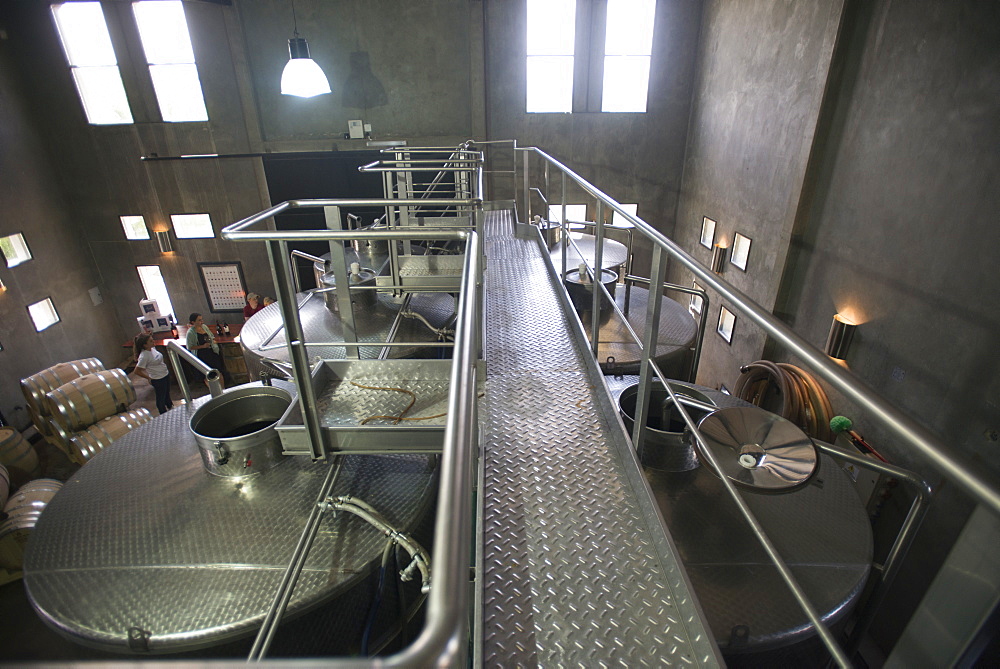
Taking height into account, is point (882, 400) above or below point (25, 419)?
above

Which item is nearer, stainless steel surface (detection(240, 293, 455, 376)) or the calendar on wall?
stainless steel surface (detection(240, 293, 455, 376))

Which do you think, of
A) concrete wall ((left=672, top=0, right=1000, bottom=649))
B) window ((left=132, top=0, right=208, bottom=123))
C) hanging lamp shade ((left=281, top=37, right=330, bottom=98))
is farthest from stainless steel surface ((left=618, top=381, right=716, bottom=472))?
window ((left=132, top=0, right=208, bottom=123))

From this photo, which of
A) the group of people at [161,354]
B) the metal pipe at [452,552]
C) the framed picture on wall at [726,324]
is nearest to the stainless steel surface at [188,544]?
the metal pipe at [452,552]

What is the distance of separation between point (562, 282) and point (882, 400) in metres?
3.49

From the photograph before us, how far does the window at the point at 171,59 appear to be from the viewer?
11383 mm

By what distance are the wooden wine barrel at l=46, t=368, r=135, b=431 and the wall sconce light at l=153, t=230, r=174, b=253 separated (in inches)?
218

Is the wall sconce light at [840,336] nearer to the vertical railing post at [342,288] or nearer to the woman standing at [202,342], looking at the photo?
the vertical railing post at [342,288]

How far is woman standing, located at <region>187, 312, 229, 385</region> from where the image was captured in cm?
1081

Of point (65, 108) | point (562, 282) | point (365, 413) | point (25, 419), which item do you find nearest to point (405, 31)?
point (65, 108)

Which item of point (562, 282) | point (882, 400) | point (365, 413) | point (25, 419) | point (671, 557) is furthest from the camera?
point (25, 419)

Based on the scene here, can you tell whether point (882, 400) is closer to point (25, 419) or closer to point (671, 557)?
point (671, 557)

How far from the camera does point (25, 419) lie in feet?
35.9

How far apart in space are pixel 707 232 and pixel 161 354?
1213 centimetres

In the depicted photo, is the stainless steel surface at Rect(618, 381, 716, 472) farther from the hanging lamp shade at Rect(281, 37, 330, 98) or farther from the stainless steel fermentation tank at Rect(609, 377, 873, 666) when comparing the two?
the hanging lamp shade at Rect(281, 37, 330, 98)
